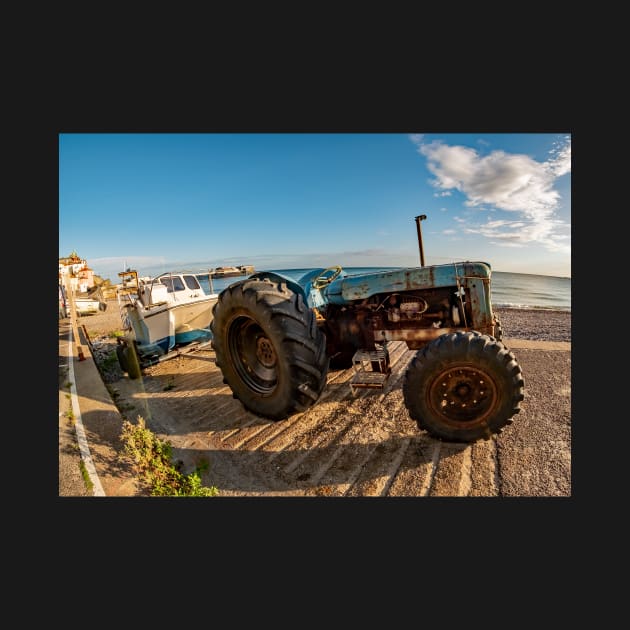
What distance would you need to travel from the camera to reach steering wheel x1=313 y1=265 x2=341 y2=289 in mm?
3473

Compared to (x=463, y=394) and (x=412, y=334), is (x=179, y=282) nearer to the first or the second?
(x=412, y=334)

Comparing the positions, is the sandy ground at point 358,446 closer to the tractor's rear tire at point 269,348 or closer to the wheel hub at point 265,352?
the tractor's rear tire at point 269,348

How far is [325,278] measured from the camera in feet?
11.8

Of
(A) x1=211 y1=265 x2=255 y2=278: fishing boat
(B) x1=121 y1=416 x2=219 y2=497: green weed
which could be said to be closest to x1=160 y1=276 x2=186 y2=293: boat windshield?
(A) x1=211 y1=265 x2=255 y2=278: fishing boat

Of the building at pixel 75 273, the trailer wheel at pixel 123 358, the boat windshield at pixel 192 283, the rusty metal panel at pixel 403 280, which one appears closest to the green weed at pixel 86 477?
the building at pixel 75 273

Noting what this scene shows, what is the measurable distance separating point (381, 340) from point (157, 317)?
12.3ft

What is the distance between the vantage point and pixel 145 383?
14.6 ft

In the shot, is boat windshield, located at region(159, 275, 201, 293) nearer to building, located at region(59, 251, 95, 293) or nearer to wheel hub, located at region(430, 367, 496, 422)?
building, located at region(59, 251, 95, 293)

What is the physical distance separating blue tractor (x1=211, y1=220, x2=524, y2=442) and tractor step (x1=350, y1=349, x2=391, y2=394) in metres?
0.01

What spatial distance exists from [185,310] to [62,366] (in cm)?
177

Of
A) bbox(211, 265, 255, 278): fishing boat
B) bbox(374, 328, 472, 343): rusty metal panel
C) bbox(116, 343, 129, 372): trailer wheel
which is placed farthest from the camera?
bbox(116, 343, 129, 372): trailer wheel

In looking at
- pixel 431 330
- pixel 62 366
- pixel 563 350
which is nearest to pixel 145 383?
pixel 62 366

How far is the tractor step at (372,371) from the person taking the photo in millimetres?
2762

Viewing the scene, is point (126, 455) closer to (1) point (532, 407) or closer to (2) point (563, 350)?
(1) point (532, 407)
